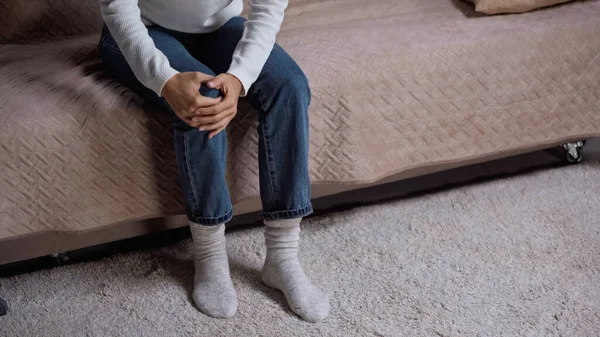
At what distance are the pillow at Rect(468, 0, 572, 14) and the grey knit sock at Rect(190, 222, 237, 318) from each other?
81cm

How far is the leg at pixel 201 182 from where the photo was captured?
1180 millimetres

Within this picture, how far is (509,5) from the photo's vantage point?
62.2 inches

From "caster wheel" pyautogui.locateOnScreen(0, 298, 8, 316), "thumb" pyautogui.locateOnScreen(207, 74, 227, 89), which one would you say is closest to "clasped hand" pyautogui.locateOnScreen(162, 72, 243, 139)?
"thumb" pyautogui.locateOnScreen(207, 74, 227, 89)

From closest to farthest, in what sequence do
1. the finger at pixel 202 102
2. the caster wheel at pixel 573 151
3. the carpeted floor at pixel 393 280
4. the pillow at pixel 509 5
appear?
the finger at pixel 202 102
the carpeted floor at pixel 393 280
the pillow at pixel 509 5
the caster wheel at pixel 573 151

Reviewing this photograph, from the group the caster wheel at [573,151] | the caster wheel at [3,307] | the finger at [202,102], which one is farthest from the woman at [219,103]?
the caster wheel at [573,151]

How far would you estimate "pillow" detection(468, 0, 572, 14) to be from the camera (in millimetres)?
1579

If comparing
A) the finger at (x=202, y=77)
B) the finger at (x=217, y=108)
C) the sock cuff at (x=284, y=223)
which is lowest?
the sock cuff at (x=284, y=223)

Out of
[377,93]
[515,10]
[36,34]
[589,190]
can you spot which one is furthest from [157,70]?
[589,190]

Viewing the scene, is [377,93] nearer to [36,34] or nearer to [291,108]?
[291,108]

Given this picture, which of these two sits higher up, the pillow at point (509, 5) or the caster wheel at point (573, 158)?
the pillow at point (509, 5)

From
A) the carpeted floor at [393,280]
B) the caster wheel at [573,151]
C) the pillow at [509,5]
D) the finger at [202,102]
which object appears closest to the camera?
the finger at [202,102]

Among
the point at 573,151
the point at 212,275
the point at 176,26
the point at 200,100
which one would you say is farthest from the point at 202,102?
the point at 573,151

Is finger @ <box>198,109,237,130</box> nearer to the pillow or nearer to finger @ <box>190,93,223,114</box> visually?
finger @ <box>190,93,223,114</box>

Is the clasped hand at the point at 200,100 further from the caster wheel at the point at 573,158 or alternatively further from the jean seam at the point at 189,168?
the caster wheel at the point at 573,158
